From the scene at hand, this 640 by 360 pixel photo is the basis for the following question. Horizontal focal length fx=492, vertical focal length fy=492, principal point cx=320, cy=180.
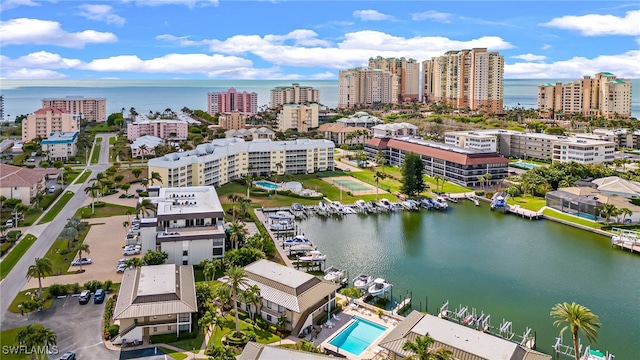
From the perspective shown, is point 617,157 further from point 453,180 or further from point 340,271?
point 340,271

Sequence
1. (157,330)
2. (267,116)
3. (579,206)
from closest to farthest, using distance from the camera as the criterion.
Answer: (157,330) → (579,206) → (267,116)

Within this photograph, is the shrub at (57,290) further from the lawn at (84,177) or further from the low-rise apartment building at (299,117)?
the low-rise apartment building at (299,117)

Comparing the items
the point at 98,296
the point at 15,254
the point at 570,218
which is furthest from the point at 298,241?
the point at 570,218


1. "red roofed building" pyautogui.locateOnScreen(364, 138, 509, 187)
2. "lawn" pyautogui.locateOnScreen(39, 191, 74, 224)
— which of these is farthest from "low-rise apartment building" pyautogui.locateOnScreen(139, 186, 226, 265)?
"red roofed building" pyautogui.locateOnScreen(364, 138, 509, 187)

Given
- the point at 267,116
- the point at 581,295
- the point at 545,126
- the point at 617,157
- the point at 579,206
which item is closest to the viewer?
the point at 581,295

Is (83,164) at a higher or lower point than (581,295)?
A: higher

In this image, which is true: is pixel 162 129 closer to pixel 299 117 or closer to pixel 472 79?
pixel 299 117

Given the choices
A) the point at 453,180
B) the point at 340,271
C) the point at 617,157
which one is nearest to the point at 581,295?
the point at 340,271
